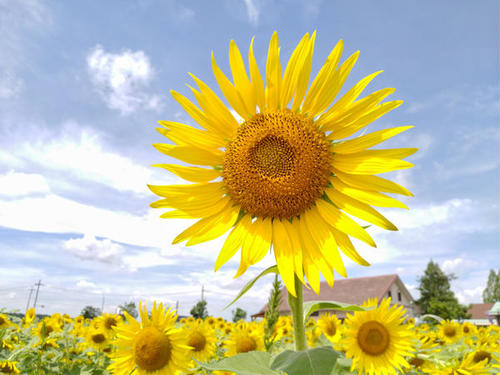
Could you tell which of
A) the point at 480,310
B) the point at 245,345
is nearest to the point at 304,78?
the point at 245,345

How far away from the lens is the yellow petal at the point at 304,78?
217 centimetres

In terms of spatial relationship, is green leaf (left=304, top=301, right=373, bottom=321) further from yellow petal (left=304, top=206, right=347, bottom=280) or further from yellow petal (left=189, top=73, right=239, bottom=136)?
yellow petal (left=189, top=73, right=239, bottom=136)

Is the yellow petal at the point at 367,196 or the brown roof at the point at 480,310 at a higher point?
the brown roof at the point at 480,310

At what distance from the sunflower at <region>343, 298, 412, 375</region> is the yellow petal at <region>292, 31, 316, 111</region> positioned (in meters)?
2.37

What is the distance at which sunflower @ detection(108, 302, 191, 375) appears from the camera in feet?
11.2

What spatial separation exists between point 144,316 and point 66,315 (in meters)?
8.80

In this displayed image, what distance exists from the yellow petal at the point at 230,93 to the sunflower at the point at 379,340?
247 centimetres

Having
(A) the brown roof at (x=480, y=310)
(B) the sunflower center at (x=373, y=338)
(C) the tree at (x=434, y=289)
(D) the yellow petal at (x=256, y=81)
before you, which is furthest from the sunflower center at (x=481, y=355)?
(A) the brown roof at (x=480, y=310)

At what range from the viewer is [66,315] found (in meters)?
10.9

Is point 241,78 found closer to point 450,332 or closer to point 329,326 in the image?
point 329,326

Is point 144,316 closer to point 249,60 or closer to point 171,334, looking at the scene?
point 171,334

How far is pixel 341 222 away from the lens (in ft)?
7.08

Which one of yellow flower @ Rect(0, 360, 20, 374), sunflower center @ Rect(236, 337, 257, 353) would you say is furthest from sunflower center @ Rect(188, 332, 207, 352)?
yellow flower @ Rect(0, 360, 20, 374)

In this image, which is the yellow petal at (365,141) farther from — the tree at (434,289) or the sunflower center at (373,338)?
the tree at (434,289)
